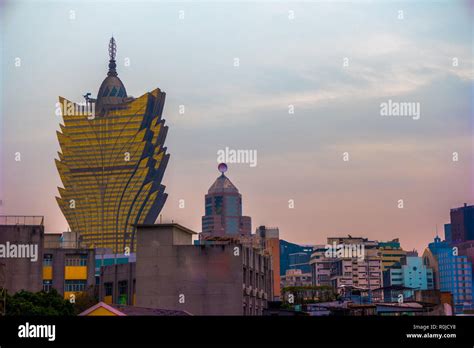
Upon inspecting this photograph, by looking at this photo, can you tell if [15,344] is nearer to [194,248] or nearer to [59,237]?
[194,248]

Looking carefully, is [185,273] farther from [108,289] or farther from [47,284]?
[47,284]

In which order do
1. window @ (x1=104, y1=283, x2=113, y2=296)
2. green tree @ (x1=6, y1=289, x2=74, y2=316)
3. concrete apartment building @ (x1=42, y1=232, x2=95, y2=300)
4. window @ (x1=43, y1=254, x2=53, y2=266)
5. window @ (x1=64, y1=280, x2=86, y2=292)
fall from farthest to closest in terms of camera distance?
window @ (x1=64, y1=280, x2=86, y2=292)
window @ (x1=43, y1=254, x2=53, y2=266)
concrete apartment building @ (x1=42, y1=232, x2=95, y2=300)
window @ (x1=104, y1=283, x2=113, y2=296)
green tree @ (x1=6, y1=289, x2=74, y2=316)

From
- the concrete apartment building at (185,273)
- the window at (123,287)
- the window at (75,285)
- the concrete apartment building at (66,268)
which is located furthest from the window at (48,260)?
the concrete apartment building at (185,273)

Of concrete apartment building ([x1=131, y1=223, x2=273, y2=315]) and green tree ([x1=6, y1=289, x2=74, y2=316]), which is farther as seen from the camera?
concrete apartment building ([x1=131, y1=223, x2=273, y2=315])

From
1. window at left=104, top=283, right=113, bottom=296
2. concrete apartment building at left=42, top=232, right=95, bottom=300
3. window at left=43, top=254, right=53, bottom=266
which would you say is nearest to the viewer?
A: window at left=104, top=283, right=113, bottom=296

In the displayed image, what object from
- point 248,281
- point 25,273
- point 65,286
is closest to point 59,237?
point 65,286

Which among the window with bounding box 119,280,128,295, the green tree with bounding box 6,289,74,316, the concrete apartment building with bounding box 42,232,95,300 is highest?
the concrete apartment building with bounding box 42,232,95,300

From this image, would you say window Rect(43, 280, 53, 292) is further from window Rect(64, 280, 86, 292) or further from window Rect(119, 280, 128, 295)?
window Rect(119, 280, 128, 295)

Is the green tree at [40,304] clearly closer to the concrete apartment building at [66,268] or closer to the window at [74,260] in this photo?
the concrete apartment building at [66,268]

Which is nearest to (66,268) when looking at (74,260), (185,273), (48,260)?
(74,260)

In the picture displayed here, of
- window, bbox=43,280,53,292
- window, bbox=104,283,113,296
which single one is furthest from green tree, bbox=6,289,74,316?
window, bbox=43,280,53,292

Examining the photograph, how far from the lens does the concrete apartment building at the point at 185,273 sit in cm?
10519

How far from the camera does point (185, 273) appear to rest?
106 meters

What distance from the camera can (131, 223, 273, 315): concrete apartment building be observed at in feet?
345
